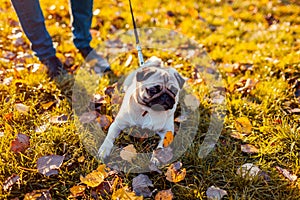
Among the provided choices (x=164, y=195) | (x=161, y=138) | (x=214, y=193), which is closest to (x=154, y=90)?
(x=161, y=138)

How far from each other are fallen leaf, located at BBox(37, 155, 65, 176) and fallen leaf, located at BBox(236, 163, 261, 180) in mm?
1375

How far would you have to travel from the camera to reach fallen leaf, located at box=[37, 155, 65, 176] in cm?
240

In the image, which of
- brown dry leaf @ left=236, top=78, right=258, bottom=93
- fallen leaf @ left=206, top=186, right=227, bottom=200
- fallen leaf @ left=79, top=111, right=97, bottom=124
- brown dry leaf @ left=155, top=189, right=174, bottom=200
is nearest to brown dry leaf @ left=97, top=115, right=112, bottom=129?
fallen leaf @ left=79, top=111, right=97, bottom=124

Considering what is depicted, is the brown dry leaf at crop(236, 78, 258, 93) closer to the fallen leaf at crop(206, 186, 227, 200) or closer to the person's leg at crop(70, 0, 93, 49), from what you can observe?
the fallen leaf at crop(206, 186, 227, 200)

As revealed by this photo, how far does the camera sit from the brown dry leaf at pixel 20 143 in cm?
254

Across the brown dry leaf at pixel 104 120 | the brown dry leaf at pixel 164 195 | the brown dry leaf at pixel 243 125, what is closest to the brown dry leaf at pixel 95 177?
the brown dry leaf at pixel 164 195

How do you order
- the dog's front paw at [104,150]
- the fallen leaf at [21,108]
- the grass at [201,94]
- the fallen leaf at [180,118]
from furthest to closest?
the fallen leaf at [180,118]
the fallen leaf at [21,108]
the dog's front paw at [104,150]
the grass at [201,94]

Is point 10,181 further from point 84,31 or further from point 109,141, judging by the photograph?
point 84,31

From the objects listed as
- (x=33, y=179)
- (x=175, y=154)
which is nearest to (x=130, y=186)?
(x=175, y=154)

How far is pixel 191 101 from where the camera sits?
3.34m

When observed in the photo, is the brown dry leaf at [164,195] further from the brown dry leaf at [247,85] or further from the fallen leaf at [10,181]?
the brown dry leaf at [247,85]

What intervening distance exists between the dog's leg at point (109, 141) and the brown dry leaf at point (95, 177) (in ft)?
0.51

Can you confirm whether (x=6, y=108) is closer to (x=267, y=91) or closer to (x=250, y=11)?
(x=267, y=91)

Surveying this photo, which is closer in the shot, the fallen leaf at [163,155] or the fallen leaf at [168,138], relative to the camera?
the fallen leaf at [163,155]
